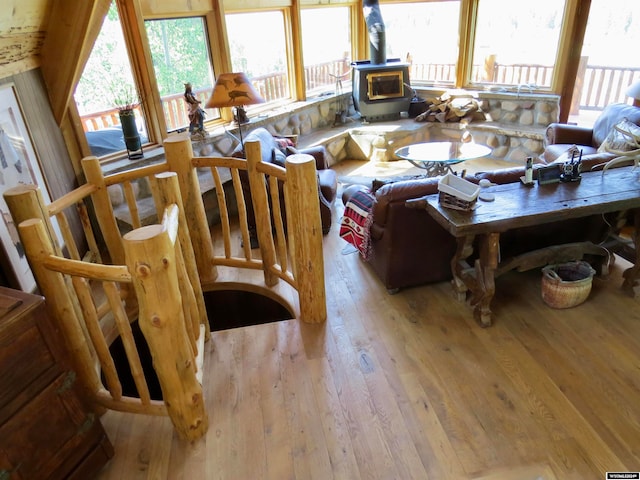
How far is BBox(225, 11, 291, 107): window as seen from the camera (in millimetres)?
4949

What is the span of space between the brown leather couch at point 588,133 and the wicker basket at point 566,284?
1790mm

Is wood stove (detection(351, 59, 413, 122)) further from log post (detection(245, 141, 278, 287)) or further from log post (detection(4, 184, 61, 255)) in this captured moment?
log post (detection(4, 184, 61, 255))

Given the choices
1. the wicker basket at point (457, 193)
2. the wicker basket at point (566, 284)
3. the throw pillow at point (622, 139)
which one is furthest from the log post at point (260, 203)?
the throw pillow at point (622, 139)

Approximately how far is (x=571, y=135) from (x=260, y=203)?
148 inches

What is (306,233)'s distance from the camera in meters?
2.47

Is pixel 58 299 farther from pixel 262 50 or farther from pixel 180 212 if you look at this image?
pixel 262 50

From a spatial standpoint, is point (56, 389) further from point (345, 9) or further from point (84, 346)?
point (345, 9)

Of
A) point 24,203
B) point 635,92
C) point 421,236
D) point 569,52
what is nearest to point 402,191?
point 421,236

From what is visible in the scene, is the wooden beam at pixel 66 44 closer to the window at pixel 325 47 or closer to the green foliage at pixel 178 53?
the green foliage at pixel 178 53

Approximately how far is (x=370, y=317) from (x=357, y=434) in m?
0.91

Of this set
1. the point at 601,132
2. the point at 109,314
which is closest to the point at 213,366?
the point at 109,314

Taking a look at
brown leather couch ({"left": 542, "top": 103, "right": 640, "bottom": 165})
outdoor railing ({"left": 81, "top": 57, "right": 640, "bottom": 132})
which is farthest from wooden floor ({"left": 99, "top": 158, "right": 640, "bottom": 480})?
outdoor railing ({"left": 81, "top": 57, "right": 640, "bottom": 132})

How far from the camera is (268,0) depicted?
5070mm

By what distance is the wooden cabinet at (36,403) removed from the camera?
144 centimetres
